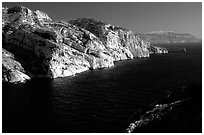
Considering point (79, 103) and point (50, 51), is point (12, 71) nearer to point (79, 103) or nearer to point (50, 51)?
point (50, 51)

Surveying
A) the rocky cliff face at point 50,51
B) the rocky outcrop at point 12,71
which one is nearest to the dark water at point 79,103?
the rocky outcrop at point 12,71

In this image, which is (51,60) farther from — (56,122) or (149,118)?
(149,118)

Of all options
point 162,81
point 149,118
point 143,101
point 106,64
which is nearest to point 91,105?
point 143,101

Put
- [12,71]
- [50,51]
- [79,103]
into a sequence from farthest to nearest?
[50,51] → [12,71] → [79,103]

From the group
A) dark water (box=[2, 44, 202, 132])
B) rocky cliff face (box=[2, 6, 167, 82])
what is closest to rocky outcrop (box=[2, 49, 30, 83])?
rocky cliff face (box=[2, 6, 167, 82])

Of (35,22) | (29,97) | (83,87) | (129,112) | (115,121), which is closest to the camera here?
(115,121)

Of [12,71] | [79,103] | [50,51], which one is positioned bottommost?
[79,103]

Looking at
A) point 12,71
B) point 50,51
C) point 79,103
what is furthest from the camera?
point 50,51

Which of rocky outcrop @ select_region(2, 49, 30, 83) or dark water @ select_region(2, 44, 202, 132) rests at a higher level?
rocky outcrop @ select_region(2, 49, 30, 83)

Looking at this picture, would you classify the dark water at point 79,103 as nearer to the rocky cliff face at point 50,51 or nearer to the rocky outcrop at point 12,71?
the rocky outcrop at point 12,71

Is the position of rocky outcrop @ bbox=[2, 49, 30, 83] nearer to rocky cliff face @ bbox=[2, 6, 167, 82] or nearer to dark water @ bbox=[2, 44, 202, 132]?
rocky cliff face @ bbox=[2, 6, 167, 82]

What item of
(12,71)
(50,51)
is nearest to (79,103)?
(12,71)

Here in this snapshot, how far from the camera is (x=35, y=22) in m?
183

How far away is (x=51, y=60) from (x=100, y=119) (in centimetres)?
7435
